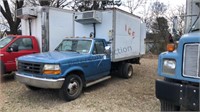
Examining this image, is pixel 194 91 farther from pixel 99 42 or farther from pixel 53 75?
pixel 99 42

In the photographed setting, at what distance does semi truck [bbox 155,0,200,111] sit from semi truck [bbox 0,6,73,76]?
567 cm

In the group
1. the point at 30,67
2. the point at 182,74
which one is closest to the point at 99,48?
the point at 30,67

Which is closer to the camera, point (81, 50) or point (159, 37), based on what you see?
point (81, 50)

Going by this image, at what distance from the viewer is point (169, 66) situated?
365cm

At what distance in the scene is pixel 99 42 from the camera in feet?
22.7

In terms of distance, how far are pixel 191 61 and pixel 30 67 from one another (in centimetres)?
395

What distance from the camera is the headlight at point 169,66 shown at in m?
3.58

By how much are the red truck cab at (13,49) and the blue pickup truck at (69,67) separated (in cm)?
183

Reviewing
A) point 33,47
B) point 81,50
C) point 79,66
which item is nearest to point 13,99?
point 79,66

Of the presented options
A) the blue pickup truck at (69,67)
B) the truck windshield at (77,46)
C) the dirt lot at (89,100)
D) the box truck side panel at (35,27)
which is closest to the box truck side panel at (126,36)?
the blue pickup truck at (69,67)

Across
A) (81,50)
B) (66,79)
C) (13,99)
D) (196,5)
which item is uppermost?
(196,5)

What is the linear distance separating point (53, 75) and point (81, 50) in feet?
5.40

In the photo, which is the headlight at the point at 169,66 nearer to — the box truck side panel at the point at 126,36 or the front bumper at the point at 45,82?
the front bumper at the point at 45,82

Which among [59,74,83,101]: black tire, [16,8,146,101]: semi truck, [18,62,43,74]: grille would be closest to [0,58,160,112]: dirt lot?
[59,74,83,101]: black tire
